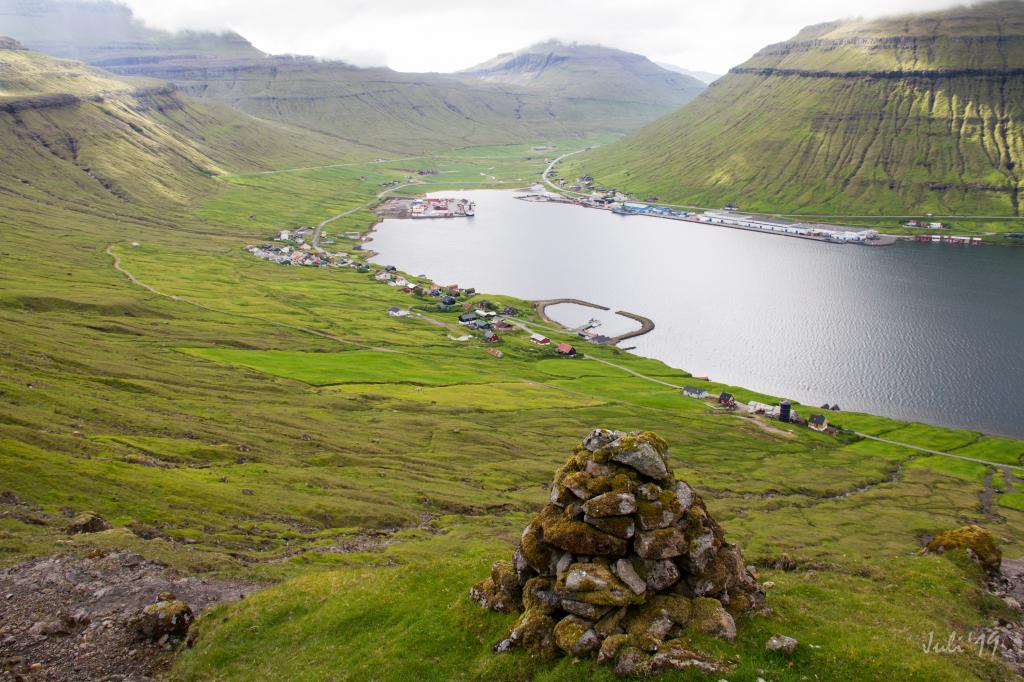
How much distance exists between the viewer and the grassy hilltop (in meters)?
42.2

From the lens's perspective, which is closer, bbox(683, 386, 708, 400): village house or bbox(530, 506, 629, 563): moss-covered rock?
bbox(530, 506, 629, 563): moss-covered rock

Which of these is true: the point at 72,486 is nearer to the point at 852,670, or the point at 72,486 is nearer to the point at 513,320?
the point at 852,670

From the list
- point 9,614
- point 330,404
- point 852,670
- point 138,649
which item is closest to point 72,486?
point 9,614

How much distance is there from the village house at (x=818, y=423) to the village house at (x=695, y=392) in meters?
21.0

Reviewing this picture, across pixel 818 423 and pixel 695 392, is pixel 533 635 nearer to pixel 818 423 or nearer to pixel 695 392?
pixel 818 423

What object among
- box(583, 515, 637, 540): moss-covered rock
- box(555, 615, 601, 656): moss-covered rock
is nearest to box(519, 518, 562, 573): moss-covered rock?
box(583, 515, 637, 540): moss-covered rock

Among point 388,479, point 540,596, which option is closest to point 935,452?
point 388,479

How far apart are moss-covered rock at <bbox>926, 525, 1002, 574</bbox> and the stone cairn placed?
30.7m

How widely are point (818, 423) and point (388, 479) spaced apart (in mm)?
85970

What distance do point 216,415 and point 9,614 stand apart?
56.2 m

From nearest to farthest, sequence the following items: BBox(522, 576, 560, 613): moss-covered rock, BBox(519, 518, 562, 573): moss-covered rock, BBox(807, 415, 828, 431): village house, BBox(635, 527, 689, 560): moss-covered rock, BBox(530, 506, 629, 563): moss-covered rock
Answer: BBox(635, 527, 689, 560): moss-covered rock
BBox(522, 576, 560, 613): moss-covered rock
BBox(530, 506, 629, 563): moss-covered rock
BBox(519, 518, 562, 573): moss-covered rock
BBox(807, 415, 828, 431): village house

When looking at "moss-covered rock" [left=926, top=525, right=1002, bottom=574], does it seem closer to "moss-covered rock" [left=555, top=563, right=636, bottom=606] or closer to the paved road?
"moss-covered rock" [left=555, top=563, right=636, bottom=606]

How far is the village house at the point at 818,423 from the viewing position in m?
131

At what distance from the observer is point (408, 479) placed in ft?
292
